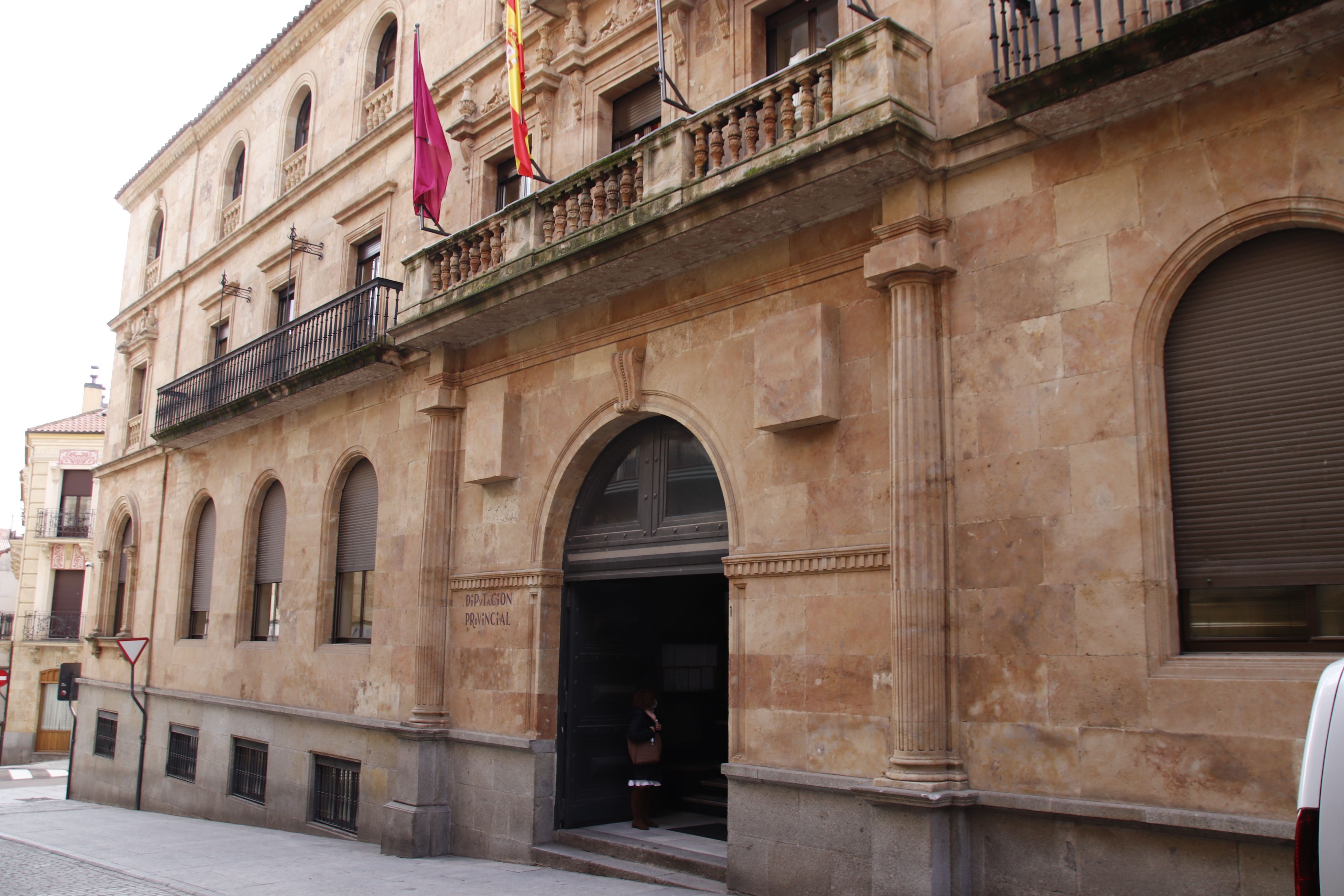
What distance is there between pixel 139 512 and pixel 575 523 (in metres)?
15.1

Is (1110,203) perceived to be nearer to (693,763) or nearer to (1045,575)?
(1045,575)

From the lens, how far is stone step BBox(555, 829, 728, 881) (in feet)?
31.4

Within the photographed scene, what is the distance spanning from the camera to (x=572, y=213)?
1114cm

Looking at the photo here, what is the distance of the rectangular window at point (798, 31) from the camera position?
1020 cm

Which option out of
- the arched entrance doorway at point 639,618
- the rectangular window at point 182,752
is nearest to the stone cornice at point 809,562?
the arched entrance doorway at point 639,618

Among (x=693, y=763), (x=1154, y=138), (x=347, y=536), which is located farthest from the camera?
(x=347, y=536)

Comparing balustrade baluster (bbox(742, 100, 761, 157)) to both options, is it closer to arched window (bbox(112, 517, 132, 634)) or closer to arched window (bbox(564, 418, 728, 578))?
arched window (bbox(564, 418, 728, 578))

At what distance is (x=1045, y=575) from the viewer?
737 centimetres

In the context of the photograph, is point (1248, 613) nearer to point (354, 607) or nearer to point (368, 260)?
point (354, 607)

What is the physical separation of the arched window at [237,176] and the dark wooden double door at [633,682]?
48.2ft

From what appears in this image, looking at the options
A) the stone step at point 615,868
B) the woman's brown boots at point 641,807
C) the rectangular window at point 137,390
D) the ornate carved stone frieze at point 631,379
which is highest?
the rectangular window at point 137,390

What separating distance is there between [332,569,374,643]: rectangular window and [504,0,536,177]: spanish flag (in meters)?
6.48

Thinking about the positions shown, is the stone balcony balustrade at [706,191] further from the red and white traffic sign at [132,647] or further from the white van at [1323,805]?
the red and white traffic sign at [132,647]

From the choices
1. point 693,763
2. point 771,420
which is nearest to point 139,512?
point 693,763
